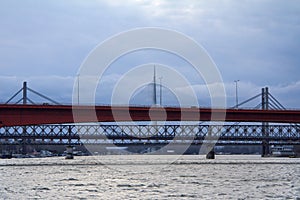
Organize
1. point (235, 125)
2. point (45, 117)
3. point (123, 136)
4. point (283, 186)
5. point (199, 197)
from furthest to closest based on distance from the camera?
point (235, 125) → point (123, 136) → point (45, 117) → point (283, 186) → point (199, 197)

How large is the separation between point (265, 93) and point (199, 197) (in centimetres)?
15386

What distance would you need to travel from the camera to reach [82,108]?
396 ft

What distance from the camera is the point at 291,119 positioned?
136375 millimetres

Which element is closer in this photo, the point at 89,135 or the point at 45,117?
the point at 45,117

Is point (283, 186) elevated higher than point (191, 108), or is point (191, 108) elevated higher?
point (191, 108)

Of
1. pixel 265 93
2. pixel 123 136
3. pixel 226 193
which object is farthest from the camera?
pixel 265 93

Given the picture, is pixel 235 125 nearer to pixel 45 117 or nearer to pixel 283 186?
pixel 45 117

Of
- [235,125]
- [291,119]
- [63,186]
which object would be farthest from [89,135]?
[63,186]

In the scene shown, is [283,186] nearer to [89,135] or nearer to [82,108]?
[82,108]

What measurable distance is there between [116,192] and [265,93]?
149997 millimetres

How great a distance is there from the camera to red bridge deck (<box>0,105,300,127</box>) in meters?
116

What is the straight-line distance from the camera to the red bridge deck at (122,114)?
381ft

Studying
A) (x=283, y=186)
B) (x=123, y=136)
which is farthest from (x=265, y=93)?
(x=283, y=186)

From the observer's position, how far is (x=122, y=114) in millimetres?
122938
